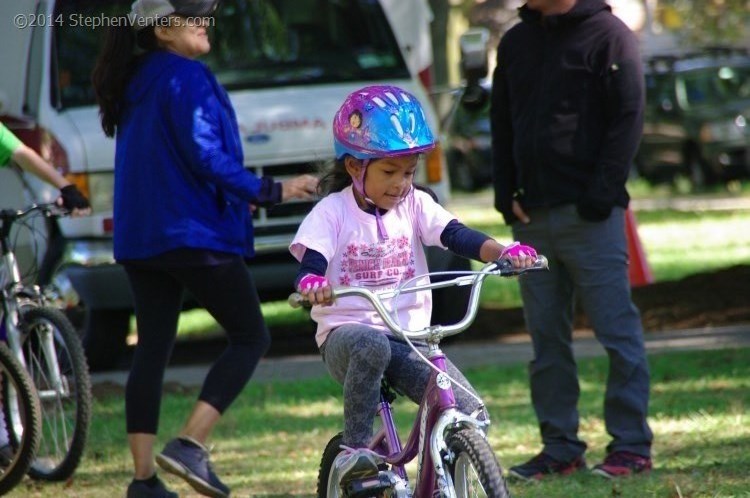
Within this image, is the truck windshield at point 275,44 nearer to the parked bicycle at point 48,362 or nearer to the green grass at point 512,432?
the green grass at point 512,432

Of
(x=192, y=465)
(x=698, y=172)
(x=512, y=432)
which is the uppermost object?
(x=192, y=465)

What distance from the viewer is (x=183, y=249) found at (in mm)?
5660

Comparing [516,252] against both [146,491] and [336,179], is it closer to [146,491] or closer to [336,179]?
[336,179]

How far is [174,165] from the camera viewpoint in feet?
18.7

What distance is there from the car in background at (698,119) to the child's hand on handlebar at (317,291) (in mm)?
20018

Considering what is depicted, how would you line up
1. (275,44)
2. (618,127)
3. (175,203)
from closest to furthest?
(175,203) < (618,127) < (275,44)

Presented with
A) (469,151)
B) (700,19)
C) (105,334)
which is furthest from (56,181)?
(469,151)

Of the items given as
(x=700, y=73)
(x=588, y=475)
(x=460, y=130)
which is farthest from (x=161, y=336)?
(x=460, y=130)

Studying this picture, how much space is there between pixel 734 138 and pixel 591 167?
18009 millimetres

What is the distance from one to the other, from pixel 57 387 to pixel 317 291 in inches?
113

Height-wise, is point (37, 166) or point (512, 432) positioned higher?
point (37, 166)

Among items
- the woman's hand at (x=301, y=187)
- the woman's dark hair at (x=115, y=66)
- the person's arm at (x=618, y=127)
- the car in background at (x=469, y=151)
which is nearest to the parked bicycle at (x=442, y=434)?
the woman's hand at (x=301, y=187)

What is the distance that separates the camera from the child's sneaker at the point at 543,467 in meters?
6.19

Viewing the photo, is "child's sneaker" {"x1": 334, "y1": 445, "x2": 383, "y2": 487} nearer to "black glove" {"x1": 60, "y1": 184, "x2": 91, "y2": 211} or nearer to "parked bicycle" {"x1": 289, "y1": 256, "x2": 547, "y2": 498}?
"parked bicycle" {"x1": 289, "y1": 256, "x2": 547, "y2": 498}
